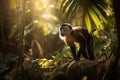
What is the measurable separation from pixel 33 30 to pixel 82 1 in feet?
22.8

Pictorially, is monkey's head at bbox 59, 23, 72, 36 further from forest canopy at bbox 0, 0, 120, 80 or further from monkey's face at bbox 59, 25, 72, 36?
forest canopy at bbox 0, 0, 120, 80

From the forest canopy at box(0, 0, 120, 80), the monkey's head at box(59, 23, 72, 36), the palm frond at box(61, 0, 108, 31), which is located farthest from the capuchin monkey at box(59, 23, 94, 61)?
the palm frond at box(61, 0, 108, 31)

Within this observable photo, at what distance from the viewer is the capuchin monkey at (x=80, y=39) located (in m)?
7.48

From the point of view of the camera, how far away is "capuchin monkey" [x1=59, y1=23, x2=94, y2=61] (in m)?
7.48

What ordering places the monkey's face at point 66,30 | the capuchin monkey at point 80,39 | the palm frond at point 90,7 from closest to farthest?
the palm frond at point 90,7 → the capuchin monkey at point 80,39 → the monkey's face at point 66,30

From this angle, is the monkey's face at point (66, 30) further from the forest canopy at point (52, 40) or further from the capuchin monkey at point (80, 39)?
the forest canopy at point (52, 40)

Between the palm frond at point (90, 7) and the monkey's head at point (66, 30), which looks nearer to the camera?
the palm frond at point (90, 7)

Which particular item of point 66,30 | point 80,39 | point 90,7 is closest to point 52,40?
point 66,30

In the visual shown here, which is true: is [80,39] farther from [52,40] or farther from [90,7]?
[52,40]

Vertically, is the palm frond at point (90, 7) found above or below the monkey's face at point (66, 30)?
above

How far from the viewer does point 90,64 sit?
6355 millimetres

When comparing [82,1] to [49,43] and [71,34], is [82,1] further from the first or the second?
[49,43]

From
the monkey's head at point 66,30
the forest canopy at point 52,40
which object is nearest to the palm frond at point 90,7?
the forest canopy at point 52,40

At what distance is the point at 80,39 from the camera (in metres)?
7.61
